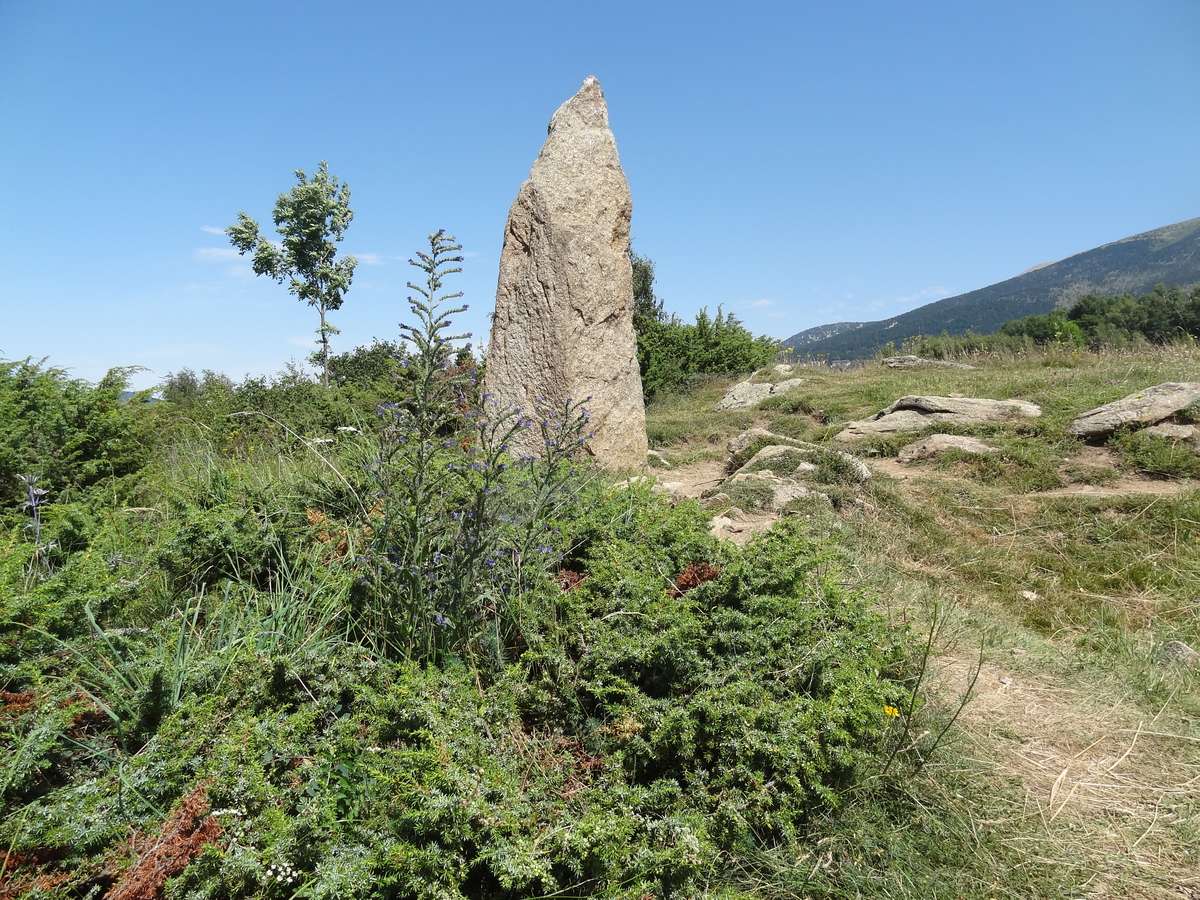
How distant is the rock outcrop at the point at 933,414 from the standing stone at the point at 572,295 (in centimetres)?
330

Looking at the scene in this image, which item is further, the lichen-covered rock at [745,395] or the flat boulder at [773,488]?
the lichen-covered rock at [745,395]

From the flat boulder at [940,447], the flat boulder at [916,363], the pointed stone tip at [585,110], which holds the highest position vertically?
the pointed stone tip at [585,110]

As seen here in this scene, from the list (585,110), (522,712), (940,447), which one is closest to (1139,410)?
(940,447)

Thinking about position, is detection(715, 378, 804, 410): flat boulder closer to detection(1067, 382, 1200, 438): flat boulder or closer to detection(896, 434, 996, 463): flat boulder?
detection(896, 434, 996, 463): flat boulder

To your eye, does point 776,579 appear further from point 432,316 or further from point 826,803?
point 432,316

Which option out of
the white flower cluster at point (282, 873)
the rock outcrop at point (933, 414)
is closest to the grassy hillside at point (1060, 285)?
the rock outcrop at point (933, 414)

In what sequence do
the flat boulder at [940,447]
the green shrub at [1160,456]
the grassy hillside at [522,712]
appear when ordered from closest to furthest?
the grassy hillside at [522,712] → the green shrub at [1160,456] → the flat boulder at [940,447]

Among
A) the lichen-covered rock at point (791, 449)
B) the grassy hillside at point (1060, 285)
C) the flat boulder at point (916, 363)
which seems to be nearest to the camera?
the lichen-covered rock at point (791, 449)

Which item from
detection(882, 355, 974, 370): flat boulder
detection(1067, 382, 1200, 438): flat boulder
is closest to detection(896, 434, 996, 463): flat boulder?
detection(1067, 382, 1200, 438): flat boulder

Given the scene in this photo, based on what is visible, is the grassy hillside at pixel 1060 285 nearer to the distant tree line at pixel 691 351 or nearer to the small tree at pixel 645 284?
the small tree at pixel 645 284

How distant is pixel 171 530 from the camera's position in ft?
10.4

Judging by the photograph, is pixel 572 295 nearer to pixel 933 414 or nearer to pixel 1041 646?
pixel 1041 646

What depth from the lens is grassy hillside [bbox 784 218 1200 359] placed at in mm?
139125

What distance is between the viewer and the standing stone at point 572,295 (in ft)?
20.4
